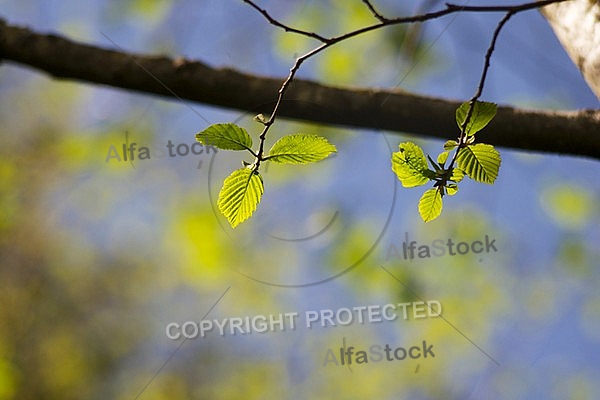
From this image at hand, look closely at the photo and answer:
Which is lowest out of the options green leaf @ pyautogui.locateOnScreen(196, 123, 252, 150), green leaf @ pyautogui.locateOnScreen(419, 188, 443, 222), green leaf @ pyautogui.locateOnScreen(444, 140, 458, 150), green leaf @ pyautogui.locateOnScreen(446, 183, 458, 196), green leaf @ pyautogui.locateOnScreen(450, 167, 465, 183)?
green leaf @ pyautogui.locateOnScreen(419, 188, 443, 222)

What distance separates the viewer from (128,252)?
3596 millimetres

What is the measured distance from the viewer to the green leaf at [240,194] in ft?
1.96

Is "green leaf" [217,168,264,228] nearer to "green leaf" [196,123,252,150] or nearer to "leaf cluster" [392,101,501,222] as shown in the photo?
"green leaf" [196,123,252,150]

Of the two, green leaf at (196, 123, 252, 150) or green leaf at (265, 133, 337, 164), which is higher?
green leaf at (196, 123, 252, 150)

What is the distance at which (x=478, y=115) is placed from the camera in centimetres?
57

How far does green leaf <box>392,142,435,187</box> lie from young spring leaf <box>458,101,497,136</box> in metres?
0.05

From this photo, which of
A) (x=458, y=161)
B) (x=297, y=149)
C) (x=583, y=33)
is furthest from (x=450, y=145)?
(x=583, y=33)

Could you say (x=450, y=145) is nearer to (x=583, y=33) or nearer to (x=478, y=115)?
(x=478, y=115)

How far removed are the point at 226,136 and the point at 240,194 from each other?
80mm

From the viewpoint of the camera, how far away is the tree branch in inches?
33.3

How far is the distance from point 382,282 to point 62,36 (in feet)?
5.38

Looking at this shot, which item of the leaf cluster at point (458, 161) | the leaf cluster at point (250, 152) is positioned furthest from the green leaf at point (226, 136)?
the leaf cluster at point (458, 161)

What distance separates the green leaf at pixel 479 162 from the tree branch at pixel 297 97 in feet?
0.96

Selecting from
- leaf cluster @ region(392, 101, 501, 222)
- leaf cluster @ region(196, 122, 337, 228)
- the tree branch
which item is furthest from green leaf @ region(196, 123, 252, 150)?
the tree branch
